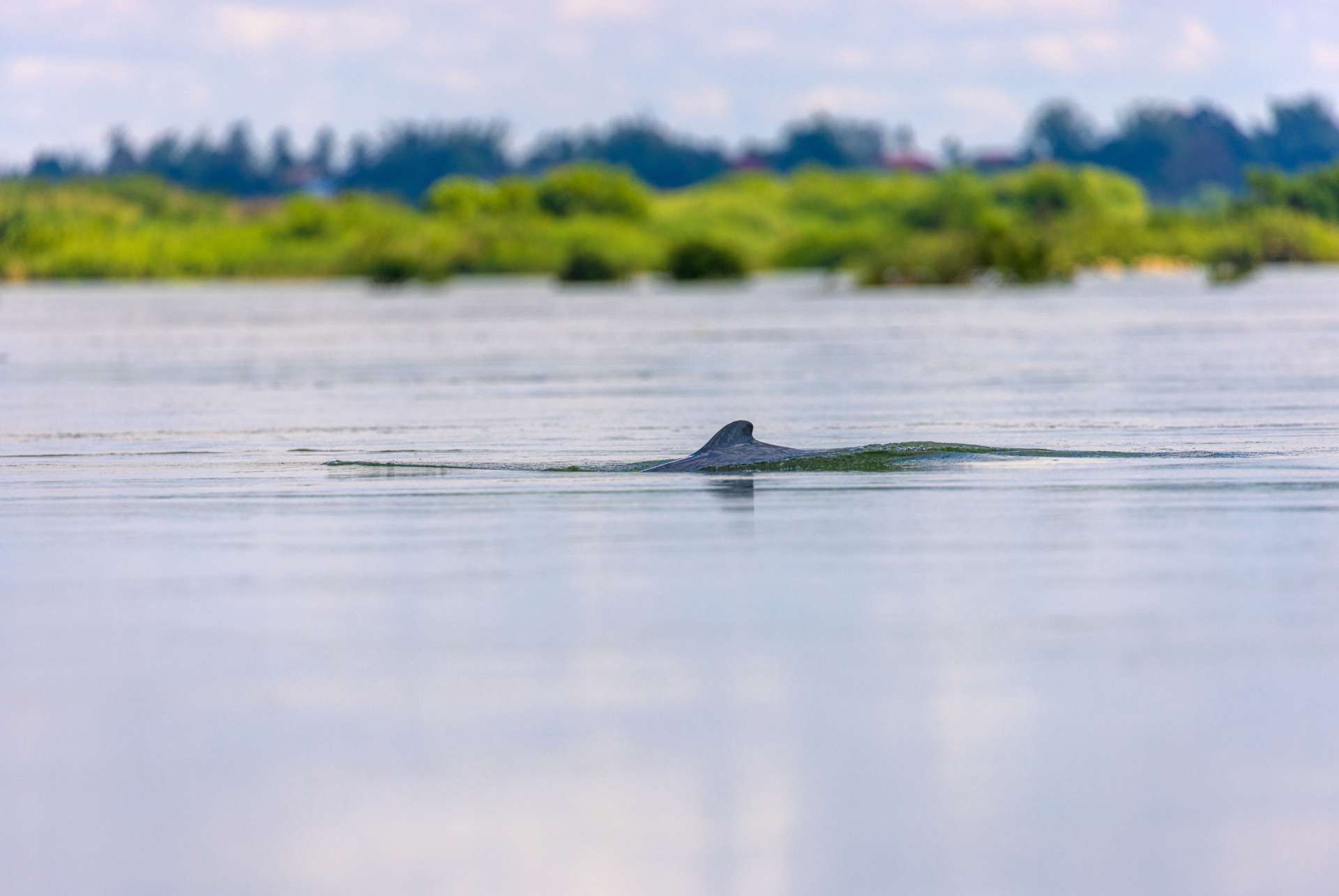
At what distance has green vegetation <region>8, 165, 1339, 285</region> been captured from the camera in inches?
5039

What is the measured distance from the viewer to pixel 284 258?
513 ft

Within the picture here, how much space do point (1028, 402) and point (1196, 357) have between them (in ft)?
38.9

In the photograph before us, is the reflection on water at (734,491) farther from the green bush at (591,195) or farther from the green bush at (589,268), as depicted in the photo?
the green bush at (591,195)

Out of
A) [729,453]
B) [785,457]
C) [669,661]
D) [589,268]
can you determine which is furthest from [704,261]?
[669,661]

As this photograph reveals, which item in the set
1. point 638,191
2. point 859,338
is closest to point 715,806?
point 859,338

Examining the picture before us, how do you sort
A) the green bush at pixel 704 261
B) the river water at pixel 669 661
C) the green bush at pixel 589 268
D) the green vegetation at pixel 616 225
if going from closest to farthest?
the river water at pixel 669 661
the green bush at pixel 704 261
the green bush at pixel 589 268
the green vegetation at pixel 616 225

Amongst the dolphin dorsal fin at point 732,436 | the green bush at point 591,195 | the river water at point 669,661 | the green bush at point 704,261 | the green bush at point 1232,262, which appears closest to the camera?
the river water at point 669,661

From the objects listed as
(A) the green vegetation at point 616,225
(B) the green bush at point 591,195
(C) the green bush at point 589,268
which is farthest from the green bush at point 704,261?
(B) the green bush at point 591,195

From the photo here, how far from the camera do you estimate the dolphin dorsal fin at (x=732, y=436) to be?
20703 mm

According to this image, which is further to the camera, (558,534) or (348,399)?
(348,399)

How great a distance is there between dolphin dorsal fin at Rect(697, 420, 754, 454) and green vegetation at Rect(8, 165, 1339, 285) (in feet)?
300

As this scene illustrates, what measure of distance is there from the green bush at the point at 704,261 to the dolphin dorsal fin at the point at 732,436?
9968 cm

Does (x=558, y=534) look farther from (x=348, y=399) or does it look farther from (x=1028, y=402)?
(x=348, y=399)

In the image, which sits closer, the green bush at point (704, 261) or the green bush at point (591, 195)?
the green bush at point (704, 261)
